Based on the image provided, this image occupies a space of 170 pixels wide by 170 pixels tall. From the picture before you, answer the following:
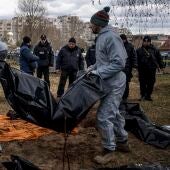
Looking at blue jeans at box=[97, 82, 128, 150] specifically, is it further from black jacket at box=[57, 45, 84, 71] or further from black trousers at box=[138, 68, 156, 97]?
black jacket at box=[57, 45, 84, 71]

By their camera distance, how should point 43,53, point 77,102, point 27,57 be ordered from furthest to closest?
point 43,53 < point 27,57 < point 77,102

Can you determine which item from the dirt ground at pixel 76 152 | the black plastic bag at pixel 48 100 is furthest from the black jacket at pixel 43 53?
the black plastic bag at pixel 48 100

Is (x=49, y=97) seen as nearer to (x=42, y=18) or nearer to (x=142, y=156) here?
(x=142, y=156)

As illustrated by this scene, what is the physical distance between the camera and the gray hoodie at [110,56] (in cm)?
542

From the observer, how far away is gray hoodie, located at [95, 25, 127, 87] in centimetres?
542

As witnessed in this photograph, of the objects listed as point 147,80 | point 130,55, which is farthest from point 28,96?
point 147,80

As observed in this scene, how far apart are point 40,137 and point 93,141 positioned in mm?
817

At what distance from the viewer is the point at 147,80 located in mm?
12227

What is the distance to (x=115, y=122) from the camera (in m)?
6.00

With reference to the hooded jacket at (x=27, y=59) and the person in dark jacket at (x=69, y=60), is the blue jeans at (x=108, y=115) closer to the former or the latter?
the hooded jacket at (x=27, y=59)

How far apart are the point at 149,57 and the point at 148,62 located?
14cm

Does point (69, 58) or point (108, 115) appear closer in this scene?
point (108, 115)

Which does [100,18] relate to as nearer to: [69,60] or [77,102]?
[77,102]

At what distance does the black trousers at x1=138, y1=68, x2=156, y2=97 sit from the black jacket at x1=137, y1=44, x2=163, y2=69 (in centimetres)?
15
